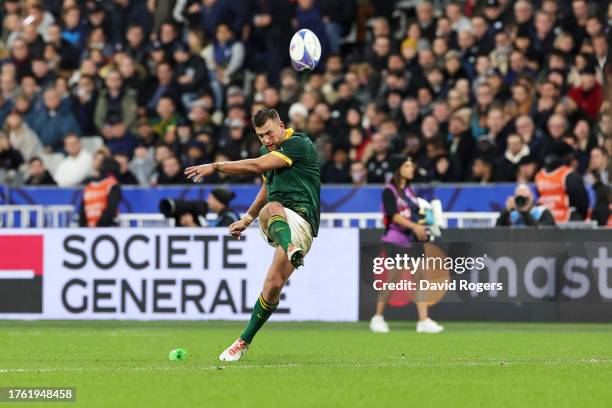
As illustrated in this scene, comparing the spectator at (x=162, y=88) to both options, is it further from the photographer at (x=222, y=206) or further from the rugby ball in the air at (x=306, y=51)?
the rugby ball in the air at (x=306, y=51)

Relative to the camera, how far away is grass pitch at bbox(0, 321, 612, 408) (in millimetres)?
9844

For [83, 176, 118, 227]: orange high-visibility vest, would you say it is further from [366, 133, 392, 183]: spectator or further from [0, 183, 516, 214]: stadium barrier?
[366, 133, 392, 183]: spectator

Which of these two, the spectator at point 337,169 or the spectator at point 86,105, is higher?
the spectator at point 86,105

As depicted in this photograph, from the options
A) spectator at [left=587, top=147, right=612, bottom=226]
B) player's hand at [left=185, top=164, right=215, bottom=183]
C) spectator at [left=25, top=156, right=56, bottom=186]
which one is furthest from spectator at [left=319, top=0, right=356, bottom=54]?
player's hand at [left=185, top=164, right=215, bottom=183]

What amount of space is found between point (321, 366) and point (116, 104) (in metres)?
13.2

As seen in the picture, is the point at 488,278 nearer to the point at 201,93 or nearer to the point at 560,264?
the point at 560,264

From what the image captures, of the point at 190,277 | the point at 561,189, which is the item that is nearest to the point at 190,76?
the point at 190,277

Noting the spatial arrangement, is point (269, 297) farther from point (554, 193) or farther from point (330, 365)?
point (554, 193)

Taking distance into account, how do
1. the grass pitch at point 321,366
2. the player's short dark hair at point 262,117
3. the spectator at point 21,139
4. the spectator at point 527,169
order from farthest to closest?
1. the spectator at point 21,139
2. the spectator at point 527,169
3. the player's short dark hair at point 262,117
4. the grass pitch at point 321,366

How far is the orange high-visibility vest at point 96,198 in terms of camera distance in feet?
68.1

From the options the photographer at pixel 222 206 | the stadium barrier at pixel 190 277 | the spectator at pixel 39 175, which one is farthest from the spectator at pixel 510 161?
the spectator at pixel 39 175

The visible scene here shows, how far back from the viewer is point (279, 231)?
1235 centimetres

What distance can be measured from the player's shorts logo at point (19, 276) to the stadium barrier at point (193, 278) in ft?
0.04

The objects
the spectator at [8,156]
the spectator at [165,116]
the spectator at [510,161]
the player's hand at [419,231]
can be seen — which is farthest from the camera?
the spectator at [165,116]
